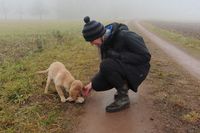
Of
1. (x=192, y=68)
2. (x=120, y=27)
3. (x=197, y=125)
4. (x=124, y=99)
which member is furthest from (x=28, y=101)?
(x=192, y=68)

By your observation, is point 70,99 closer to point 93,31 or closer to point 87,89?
point 87,89

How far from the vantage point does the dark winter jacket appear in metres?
6.55

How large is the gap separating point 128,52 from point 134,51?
14cm

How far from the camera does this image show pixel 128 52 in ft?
21.9

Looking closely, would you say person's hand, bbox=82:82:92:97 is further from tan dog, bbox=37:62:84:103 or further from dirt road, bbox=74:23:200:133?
dirt road, bbox=74:23:200:133

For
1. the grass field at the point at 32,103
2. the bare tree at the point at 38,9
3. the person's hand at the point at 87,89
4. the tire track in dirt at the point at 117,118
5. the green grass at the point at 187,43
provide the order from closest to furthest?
1. the tire track in dirt at the point at 117,118
2. the grass field at the point at 32,103
3. the person's hand at the point at 87,89
4. the green grass at the point at 187,43
5. the bare tree at the point at 38,9

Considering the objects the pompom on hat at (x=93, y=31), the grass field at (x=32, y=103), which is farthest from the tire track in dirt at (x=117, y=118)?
the pompom on hat at (x=93, y=31)

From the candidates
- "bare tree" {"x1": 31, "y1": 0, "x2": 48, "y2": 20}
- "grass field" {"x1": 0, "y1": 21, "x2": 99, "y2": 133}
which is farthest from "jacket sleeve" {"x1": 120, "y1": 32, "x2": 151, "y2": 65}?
"bare tree" {"x1": 31, "y1": 0, "x2": 48, "y2": 20}

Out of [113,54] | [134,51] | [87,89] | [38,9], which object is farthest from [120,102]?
[38,9]

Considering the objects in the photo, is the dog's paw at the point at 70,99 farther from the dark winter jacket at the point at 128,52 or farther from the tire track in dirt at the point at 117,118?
the dark winter jacket at the point at 128,52

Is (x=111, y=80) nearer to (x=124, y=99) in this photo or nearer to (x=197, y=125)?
(x=124, y=99)

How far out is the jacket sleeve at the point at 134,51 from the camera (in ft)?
21.4

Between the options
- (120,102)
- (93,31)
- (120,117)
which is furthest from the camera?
(120,102)

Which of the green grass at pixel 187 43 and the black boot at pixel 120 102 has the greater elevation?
the black boot at pixel 120 102
